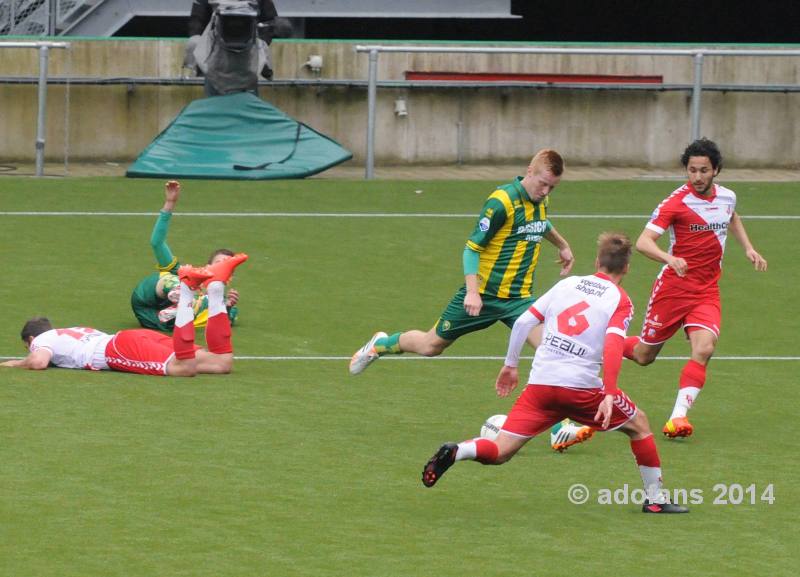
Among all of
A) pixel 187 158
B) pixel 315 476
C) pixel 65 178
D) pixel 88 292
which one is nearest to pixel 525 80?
pixel 187 158

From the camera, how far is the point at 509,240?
420 inches

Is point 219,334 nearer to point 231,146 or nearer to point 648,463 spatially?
point 648,463

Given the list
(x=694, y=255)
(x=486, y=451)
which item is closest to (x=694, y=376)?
(x=694, y=255)

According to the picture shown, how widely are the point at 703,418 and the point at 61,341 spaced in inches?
186

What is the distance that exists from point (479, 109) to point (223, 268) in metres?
11.3

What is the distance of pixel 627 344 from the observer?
36.4ft

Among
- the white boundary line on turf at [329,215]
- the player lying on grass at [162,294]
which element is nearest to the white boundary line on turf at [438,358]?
the player lying on grass at [162,294]

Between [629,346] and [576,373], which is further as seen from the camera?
[629,346]

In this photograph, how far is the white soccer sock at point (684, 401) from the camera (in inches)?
412

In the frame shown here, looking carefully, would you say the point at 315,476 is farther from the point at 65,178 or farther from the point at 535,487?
the point at 65,178

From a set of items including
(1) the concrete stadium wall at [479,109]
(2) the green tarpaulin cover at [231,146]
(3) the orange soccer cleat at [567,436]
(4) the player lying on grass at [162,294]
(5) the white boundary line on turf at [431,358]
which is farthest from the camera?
(1) the concrete stadium wall at [479,109]

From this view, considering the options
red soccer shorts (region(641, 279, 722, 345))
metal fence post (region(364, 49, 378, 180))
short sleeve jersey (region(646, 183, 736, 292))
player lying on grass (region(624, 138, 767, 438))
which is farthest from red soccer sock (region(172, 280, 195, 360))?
metal fence post (region(364, 49, 378, 180))

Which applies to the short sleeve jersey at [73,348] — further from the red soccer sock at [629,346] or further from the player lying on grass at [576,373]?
the player lying on grass at [576,373]

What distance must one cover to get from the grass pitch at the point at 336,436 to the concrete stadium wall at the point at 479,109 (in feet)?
12.4
